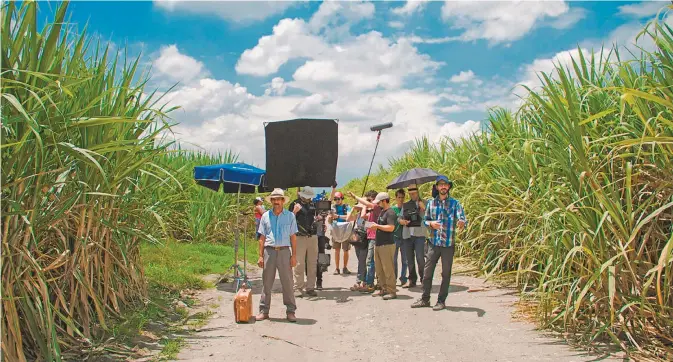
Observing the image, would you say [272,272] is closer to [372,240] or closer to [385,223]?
[385,223]

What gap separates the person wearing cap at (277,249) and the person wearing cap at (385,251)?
1686 millimetres

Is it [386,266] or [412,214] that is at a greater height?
[412,214]

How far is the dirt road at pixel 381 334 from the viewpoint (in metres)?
5.91

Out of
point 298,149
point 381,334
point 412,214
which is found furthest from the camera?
point 412,214

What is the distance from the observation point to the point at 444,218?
26.8 feet

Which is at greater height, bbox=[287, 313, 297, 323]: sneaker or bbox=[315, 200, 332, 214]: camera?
bbox=[315, 200, 332, 214]: camera

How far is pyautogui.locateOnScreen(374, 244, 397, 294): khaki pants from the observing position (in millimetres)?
9188

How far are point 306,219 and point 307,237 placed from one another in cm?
30

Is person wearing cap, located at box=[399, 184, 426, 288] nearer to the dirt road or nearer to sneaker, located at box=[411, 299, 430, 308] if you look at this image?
the dirt road

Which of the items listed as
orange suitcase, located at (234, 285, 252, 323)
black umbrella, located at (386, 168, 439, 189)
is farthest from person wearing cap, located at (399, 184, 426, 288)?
orange suitcase, located at (234, 285, 252, 323)

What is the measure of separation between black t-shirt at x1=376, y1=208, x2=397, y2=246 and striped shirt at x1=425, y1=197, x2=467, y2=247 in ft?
2.80

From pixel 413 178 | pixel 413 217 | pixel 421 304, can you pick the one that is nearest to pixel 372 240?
pixel 413 217

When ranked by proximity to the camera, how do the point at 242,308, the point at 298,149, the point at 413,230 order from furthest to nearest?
the point at 413,230
the point at 298,149
the point at 242,308

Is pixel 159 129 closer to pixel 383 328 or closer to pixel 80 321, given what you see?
pixel 80 321
